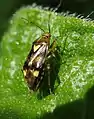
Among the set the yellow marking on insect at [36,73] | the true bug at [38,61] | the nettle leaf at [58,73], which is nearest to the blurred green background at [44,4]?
the nettle leaf at [58,73]

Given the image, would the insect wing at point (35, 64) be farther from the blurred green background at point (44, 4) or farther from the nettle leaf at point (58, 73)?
the blurred green background at point (44, 4)

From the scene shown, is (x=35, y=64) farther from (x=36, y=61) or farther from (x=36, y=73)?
(x=36, y=73)

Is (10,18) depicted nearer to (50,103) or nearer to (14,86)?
(14,86)

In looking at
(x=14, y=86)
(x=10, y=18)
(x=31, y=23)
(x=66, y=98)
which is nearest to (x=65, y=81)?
(x=66, y=98)

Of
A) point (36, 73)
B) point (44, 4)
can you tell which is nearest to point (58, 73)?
point (36, 73)

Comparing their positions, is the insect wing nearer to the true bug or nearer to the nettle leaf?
the true bug

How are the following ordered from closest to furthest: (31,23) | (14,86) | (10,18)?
(14,86) < (31,23) < (10,18)
